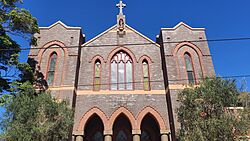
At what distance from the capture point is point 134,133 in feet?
54.4

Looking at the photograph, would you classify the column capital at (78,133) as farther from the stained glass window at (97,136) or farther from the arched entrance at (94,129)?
the stained glass window at (97,136)

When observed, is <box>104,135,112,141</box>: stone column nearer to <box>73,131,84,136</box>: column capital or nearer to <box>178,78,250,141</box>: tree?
<box>73,131,84,136</box>: column capital

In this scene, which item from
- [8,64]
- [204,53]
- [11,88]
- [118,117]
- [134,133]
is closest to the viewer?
[11,88]

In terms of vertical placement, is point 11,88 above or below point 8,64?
below

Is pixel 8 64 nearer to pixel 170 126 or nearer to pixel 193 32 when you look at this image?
pixel 170 126

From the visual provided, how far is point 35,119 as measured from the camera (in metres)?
12.2

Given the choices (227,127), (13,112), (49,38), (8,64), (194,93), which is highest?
(49,38)

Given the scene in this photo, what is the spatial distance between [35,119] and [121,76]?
28.8 ft

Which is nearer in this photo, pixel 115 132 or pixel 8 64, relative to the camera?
pixel 8 64

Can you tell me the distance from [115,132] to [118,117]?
5.23 feet

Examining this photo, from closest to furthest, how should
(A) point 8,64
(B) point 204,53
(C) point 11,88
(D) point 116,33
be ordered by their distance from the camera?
(C) point 11,88 → (A) point 8,64 → (B) point 204,53 → (D) point 116,33

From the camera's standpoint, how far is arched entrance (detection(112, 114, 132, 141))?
1839 cm

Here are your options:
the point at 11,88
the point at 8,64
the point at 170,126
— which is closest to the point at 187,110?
the point at 170,126

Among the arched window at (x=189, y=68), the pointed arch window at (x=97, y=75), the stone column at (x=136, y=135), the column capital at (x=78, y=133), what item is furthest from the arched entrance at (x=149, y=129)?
the column capital at (x=78, y=133)
